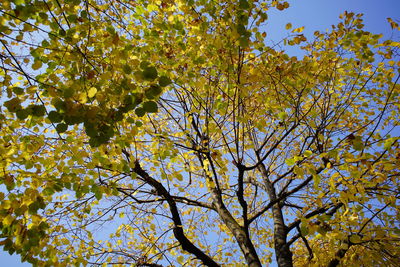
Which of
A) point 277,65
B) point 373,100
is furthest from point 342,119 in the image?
point 277,65

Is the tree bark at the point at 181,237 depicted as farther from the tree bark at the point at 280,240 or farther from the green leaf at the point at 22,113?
the green leaf at the point at 22,113

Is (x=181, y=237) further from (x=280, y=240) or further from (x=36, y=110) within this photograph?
(x=36, y=110)

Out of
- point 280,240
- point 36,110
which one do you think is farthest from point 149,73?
point 280,240

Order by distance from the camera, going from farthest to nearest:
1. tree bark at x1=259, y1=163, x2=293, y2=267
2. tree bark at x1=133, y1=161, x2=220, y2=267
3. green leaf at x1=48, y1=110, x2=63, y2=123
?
tree bark at x1=259, y1=163, x2=293, y2=267 < tree bark at x1=133, y1=161, x2=220, y2=267 < green leaf at x1=48, y1=110, x2=63, y2=123

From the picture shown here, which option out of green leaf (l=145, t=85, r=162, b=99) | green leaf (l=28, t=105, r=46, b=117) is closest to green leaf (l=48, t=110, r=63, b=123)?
green leaf (l=28, t=105, r=46, b=117)

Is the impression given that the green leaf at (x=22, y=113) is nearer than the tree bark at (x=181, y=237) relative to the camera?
Yes

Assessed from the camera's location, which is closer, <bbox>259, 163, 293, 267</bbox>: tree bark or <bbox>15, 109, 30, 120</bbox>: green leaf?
<bbox>15, 109, 30, 120</bbox>: green leaf

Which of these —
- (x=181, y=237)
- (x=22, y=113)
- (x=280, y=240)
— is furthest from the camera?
(x=280, y=240)

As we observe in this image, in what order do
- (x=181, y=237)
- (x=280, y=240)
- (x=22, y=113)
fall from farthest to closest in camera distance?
(x=280, y=240)
(x=181, y=237)
(x=22, y=113)

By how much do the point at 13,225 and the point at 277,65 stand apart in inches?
139

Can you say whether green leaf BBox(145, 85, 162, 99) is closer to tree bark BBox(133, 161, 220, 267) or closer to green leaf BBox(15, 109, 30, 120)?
green leaf BBox(15, 109, 30, 120)

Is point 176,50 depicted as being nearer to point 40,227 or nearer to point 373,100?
point 40,227

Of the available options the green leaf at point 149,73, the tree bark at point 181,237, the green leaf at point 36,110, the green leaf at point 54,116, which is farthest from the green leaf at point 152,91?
the tree bark at point 181,237

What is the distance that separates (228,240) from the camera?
6312 mm
